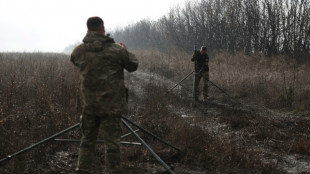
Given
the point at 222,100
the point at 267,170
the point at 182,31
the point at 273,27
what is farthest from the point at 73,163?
the point at 182,31

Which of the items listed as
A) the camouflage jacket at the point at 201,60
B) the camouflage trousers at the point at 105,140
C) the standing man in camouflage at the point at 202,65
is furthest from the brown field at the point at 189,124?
the camouflage jacket at the point at 201,60

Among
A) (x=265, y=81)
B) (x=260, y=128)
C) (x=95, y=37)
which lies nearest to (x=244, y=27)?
(x=265, y=81)

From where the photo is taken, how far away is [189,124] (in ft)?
22.4

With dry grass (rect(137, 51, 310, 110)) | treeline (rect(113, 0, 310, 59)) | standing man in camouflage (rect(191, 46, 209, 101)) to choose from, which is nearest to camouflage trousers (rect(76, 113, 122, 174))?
dry grass (rect(137, 51, 310, 110))

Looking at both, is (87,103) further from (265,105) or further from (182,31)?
(182,31)

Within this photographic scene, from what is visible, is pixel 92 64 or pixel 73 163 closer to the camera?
pixel 92 64

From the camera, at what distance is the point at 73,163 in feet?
15.6

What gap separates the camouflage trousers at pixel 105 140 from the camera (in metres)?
3.56

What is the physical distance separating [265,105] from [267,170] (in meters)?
5.46

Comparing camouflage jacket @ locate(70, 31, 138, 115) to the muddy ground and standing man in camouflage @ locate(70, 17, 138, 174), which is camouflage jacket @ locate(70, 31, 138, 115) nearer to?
standing man in camouflage @ locate(70, 17, 138, 174)

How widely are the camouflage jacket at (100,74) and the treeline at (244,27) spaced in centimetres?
1434

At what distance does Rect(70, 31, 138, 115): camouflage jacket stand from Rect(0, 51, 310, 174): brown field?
1.27ft

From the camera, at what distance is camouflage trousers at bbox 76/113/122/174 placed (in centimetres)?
356

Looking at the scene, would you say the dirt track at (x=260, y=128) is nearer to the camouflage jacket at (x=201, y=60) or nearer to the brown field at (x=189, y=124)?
the brown field at (x=189, y=124)
